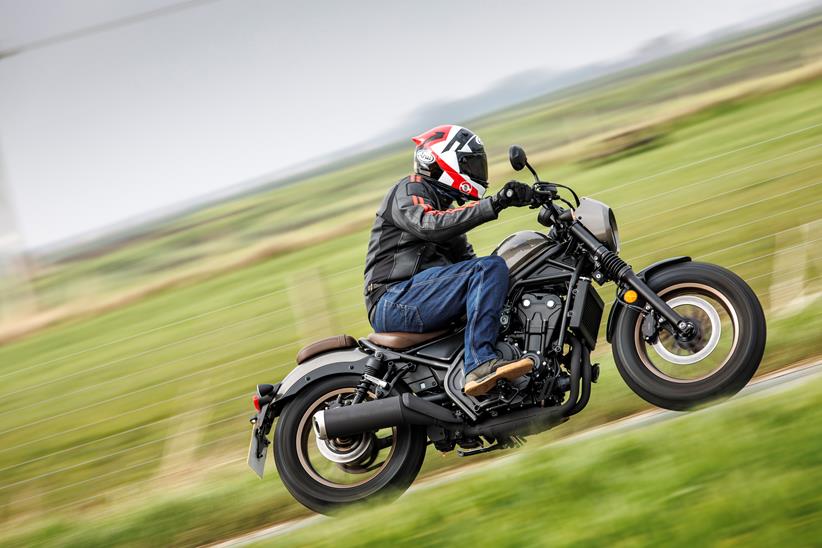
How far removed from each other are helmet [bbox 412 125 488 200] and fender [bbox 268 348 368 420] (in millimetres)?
1056

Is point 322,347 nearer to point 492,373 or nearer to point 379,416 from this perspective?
point 379,416

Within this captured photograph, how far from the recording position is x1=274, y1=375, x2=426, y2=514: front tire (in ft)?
16.5

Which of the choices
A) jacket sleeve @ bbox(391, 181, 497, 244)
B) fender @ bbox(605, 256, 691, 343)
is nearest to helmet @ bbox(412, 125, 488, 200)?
jacket sleeve @ bbox(391, 181, 497, 244)

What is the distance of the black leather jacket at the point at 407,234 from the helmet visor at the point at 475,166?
16 cm

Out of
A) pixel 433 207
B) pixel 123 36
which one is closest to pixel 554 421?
pixel 433 207

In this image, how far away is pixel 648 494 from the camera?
361 centimetres

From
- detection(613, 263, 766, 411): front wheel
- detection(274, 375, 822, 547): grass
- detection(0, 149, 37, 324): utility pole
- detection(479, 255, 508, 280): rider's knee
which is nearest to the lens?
detection(274, 375, 822, 547): grass

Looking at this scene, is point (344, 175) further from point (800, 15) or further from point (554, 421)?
point (554, 421)

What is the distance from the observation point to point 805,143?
32.8 ft

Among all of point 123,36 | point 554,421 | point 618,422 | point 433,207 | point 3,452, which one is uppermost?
point 123,36

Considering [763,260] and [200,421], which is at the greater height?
[763,260]

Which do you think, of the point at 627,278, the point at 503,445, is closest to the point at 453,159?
the point at 627,278

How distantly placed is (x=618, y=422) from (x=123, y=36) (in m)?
24.8

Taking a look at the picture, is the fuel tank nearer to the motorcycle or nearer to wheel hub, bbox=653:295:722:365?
the motorcycle
